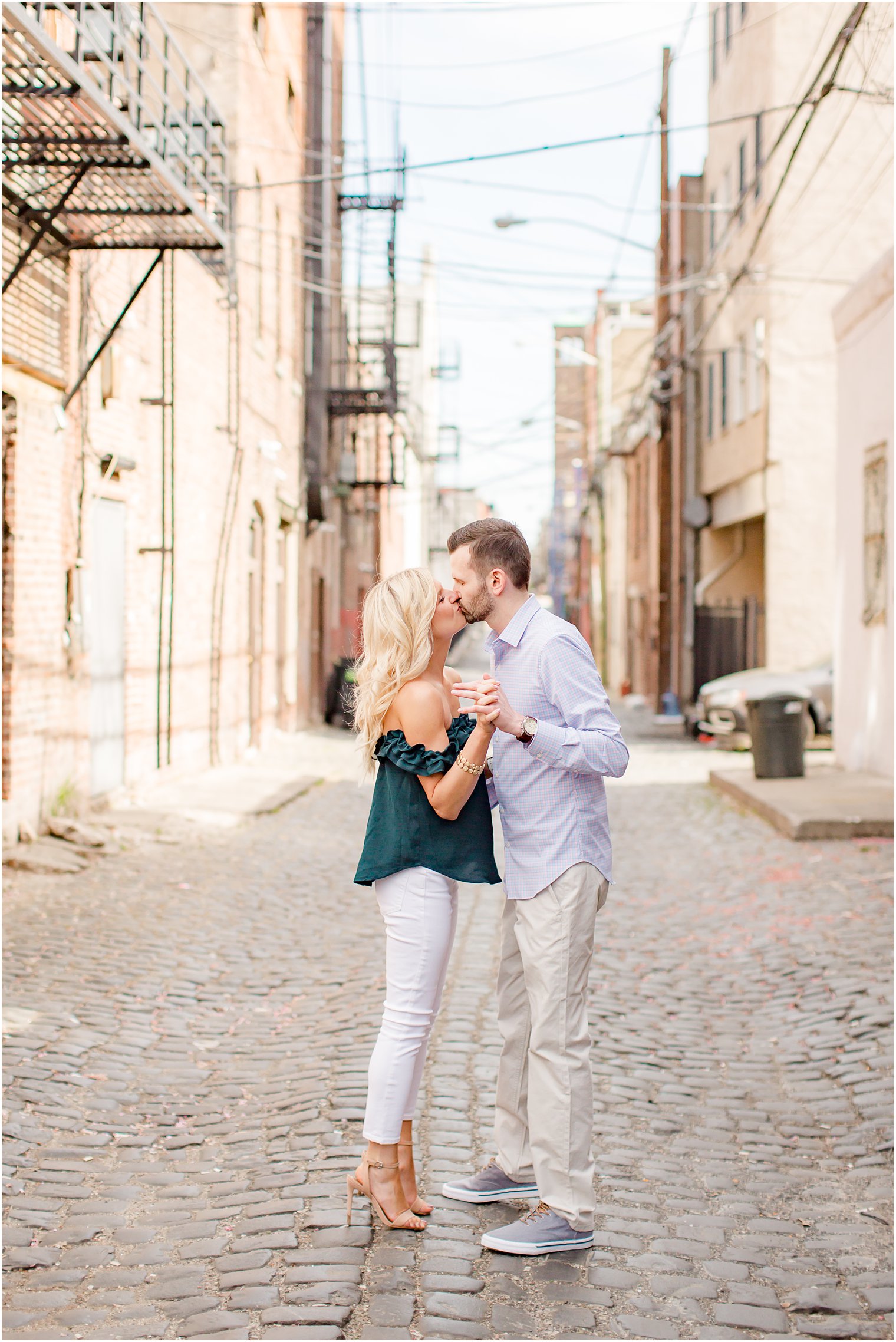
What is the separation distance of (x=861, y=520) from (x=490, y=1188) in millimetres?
12092

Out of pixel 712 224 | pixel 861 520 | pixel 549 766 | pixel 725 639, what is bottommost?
pixel 549 766

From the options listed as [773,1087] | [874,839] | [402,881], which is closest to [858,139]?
[874,839]

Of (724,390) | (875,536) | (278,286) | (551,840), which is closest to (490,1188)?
(551,840)

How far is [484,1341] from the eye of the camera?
311 cm

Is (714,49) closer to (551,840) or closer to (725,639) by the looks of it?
(725,639)

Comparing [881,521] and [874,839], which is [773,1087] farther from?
[881,521]

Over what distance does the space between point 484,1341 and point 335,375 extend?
26.0 m

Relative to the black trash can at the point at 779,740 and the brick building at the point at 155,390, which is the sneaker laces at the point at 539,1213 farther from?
the black trash can at the point at 779,740

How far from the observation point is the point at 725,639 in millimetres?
24594

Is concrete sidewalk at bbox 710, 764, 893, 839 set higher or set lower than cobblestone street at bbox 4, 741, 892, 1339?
higher

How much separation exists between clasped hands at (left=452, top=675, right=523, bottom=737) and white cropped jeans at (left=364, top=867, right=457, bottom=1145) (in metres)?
0.52

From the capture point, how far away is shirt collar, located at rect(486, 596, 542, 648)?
11.9 feet

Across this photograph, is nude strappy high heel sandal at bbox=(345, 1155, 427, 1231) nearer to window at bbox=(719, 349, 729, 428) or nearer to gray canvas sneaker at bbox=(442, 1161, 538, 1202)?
gray canvas sneaker at bbox=(442, 1161, 538, 1202)

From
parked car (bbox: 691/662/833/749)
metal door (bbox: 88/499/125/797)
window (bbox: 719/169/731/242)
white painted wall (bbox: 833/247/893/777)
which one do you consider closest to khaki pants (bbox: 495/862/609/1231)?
metal door (bbox: 88/499/125/797)
